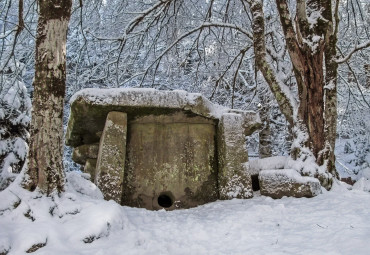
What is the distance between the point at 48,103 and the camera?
2.56m

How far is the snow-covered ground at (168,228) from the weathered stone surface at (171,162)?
0.83m

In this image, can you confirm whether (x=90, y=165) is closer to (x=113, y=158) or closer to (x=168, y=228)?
(x=113, y=158)

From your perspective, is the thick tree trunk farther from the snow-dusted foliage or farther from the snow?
the snow-dusted foliage

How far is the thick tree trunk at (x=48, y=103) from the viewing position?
249 cm

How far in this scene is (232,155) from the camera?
3.84 metres

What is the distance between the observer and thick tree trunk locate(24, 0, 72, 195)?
2.49 meters

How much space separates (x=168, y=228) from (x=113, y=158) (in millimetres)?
1229

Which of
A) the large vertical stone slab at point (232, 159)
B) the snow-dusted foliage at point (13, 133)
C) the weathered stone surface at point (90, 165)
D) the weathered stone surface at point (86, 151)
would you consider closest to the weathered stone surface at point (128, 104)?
the large vertical stone slab at point (232, 159)

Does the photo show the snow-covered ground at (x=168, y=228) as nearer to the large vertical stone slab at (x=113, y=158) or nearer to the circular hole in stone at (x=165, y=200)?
the large vertical stone slab at (x=113, y=158)

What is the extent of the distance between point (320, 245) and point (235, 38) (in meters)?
6.53

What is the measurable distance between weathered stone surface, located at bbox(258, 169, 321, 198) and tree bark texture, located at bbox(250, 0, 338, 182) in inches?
18.8

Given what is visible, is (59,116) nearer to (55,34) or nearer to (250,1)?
(55,34)

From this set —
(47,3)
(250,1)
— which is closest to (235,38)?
(250,1)

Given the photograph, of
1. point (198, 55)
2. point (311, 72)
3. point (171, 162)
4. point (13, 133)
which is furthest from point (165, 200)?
point (198, 55)
